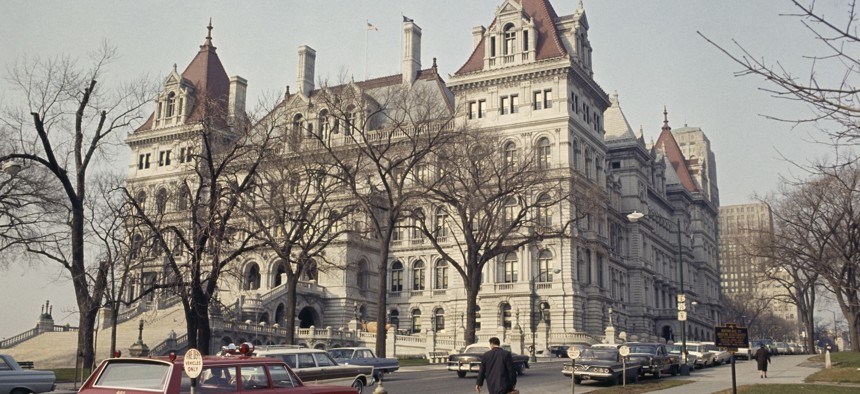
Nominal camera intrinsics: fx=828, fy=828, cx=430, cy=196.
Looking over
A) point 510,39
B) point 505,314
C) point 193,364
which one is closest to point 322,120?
point 510,39

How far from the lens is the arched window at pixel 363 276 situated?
239ft

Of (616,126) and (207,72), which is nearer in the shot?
(207,72)

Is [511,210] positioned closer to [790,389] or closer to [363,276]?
[363,276]

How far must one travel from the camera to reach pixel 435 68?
3194 inches

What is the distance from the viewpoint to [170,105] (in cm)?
8362

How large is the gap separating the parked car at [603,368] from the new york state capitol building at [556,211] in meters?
27.6

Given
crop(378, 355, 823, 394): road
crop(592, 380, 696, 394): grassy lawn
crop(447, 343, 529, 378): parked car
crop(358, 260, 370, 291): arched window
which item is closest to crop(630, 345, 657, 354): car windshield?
Result: crop(378, 355, 823, 394): road

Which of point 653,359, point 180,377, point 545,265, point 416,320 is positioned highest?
point 545,265

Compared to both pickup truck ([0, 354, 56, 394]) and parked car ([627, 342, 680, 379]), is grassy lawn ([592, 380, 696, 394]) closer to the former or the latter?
parked car ([627, 342, 680, 379])

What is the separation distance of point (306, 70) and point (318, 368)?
65949 millimetres

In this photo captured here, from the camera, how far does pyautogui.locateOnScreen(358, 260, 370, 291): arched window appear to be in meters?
72.9

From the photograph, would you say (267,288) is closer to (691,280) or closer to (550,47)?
(550,47)

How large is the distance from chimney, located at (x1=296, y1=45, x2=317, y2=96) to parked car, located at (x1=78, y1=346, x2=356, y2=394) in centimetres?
7341

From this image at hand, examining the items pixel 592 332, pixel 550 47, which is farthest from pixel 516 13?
pixel 592 332
